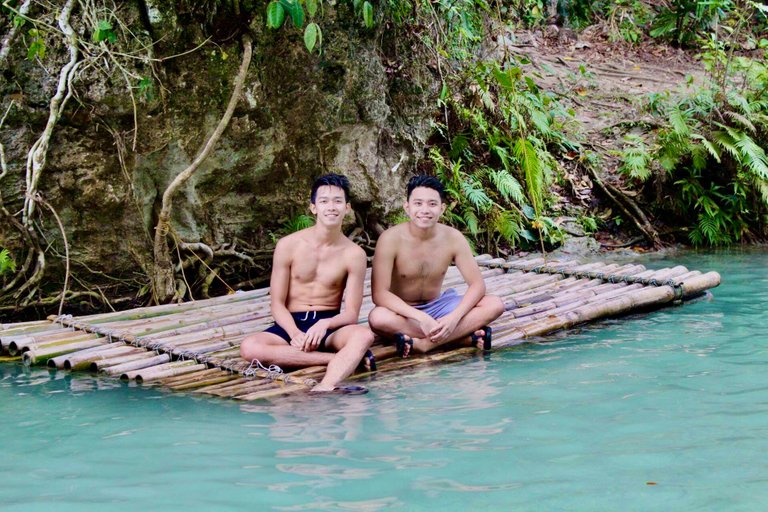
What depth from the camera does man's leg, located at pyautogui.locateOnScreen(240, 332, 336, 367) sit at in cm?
461

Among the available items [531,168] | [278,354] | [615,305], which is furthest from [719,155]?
[278,354]

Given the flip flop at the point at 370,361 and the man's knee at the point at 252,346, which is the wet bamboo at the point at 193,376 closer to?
the man's knee at the point at 252,346

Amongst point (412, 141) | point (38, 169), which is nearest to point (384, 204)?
point (412, 141)

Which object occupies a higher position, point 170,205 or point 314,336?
point 170,205

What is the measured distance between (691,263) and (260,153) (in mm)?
4585

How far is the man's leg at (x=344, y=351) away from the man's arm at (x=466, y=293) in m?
0.52

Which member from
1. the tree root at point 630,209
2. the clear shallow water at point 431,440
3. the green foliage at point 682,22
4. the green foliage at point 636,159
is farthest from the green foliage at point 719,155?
the clear shallow water at point 431,440

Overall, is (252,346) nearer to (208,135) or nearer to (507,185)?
(208,135)

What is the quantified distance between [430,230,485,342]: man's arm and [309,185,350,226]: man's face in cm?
85

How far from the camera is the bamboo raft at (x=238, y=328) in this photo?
4535 mm

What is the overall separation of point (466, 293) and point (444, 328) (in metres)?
0.33

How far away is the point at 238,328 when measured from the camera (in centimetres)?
539

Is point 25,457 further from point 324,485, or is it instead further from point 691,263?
point 691,263

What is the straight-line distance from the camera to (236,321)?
18.2ft
